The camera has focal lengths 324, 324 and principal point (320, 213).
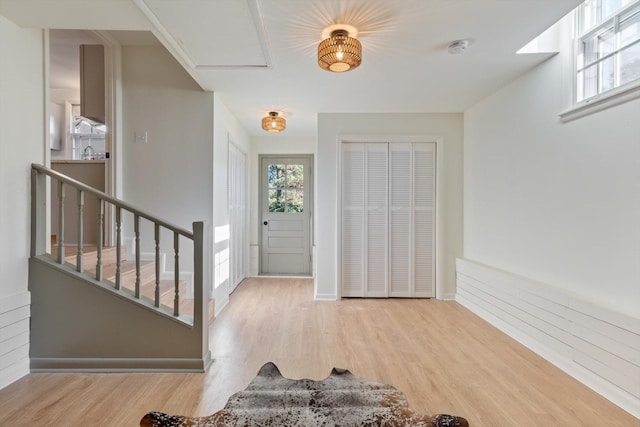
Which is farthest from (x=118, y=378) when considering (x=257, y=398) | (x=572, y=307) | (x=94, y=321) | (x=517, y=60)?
(x=517, y=60)

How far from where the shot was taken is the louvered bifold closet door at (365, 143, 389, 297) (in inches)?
166

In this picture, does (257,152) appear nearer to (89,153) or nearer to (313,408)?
(89,153)

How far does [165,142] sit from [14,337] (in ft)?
6.91

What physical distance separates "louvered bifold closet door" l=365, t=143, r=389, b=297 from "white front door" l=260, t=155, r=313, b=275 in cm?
171

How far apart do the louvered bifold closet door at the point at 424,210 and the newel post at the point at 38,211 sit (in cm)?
373

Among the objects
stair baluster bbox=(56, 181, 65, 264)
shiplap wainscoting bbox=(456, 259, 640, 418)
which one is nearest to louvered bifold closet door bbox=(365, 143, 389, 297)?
shiplap wainscoting bbox=(456, 259, 640, 418)

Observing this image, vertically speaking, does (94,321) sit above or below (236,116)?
below

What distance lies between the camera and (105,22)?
2.17 m

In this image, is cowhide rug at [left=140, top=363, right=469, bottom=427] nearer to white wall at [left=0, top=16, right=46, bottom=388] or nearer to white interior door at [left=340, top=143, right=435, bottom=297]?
white wall at [left=0, top=16, right=46, bottom=388]

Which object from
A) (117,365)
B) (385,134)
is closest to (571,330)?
(385,134)

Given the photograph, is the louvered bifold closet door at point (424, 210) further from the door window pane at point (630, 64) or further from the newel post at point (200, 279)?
the newel post at point (200, 279)

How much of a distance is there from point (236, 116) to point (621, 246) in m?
4.12

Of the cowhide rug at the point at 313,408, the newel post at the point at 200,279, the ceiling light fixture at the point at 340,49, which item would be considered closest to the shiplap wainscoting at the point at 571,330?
the cowhide rug at the point at 313,408

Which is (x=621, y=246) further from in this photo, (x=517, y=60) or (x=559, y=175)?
(x=517, y=60)
